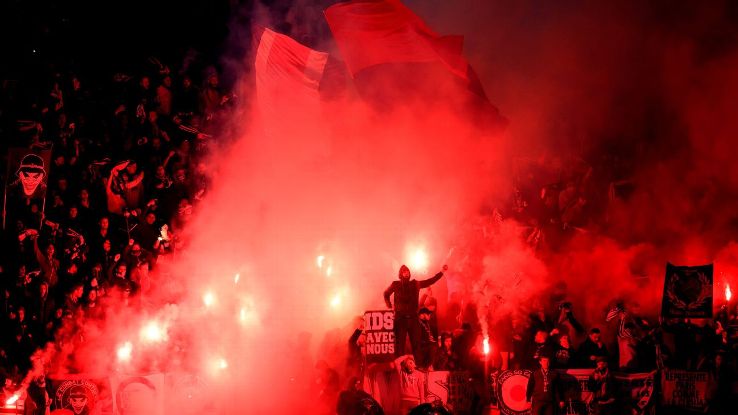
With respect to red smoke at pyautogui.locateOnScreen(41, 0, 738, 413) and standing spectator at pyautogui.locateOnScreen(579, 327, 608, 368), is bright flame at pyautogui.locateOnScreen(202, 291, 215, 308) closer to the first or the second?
red smoke at pyautogui.locateOnScreen(41, 0, 738, 413)

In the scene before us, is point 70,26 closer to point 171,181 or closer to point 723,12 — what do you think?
point 171,181

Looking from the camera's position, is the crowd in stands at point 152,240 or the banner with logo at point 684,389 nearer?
the banner with logo at point 684,389

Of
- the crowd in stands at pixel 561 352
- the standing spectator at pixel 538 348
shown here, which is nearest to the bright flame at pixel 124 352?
the crowd in stands at pixel 561 352

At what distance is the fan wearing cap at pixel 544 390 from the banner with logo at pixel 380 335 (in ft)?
5.54

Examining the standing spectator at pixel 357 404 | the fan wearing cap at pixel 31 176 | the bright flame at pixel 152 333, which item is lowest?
the standing spectator at pixel 357 404

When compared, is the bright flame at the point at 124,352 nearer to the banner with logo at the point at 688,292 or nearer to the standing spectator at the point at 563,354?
the standing spectator at the point at 563,354

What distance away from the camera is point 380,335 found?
27.9 feet

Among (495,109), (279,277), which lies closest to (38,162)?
(279,277)

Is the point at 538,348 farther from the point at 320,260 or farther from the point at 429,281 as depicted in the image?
the point at 320,260

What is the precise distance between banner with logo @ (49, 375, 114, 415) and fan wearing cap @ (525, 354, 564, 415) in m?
4.77

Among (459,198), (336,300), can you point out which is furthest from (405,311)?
(459,198)

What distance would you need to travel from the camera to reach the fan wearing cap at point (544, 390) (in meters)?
7.46

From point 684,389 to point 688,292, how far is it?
111 centimetres

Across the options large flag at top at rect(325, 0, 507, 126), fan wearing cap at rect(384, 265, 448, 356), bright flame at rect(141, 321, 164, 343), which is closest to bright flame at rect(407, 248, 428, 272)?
fan wearing cap at rect(384, 265, 448, 356)
